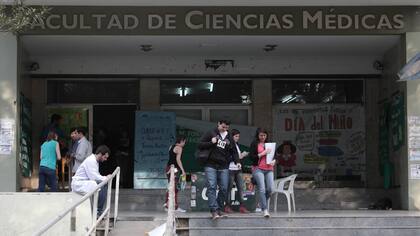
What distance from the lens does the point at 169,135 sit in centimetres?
1490

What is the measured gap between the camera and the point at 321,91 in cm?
1545

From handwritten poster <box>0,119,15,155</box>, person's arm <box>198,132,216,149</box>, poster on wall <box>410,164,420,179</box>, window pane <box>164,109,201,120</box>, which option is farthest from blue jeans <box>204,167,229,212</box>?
window pane <box>164,109,201,120</box>

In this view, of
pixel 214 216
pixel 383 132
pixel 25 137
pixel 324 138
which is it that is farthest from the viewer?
pixel 324 138

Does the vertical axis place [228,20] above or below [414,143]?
above

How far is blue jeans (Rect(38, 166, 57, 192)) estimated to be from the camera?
39.2 feet

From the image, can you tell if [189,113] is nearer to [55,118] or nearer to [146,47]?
[146,47]

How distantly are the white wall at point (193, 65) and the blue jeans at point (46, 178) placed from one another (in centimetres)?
346

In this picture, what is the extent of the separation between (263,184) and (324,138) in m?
4.91

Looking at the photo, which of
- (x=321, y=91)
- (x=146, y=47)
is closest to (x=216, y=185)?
(x=146, y=47)

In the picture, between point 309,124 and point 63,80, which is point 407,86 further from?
point 63,80

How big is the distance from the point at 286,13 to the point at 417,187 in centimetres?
421

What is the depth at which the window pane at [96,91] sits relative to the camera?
49.6ft

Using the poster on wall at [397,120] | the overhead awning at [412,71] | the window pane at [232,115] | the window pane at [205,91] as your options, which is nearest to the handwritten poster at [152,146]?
the window pane at [205,91]

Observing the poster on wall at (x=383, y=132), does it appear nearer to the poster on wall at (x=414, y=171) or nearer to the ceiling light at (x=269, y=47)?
the poster on wall at (x=414, y=171)
